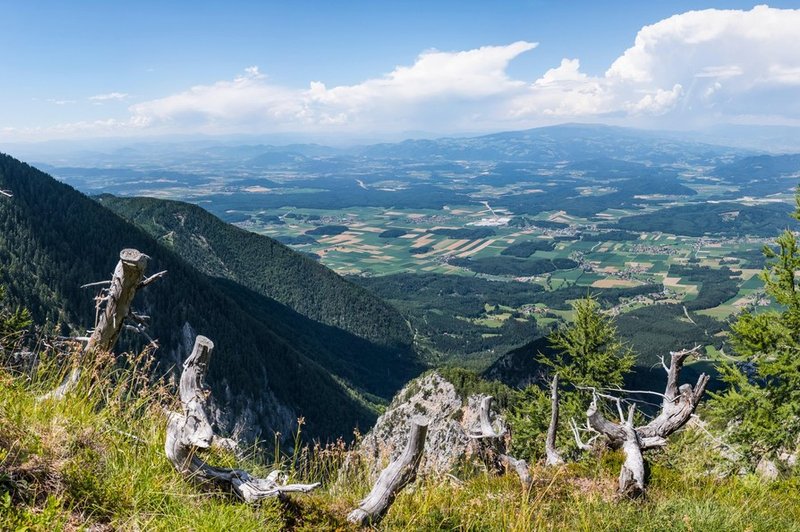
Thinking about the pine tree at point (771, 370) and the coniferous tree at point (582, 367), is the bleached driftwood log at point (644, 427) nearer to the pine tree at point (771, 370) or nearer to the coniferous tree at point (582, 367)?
the pine tree at point (771, 370)

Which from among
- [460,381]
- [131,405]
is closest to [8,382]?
[131,405]

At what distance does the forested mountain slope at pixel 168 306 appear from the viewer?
116188 millimetres

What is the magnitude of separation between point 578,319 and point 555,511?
23.6 metres

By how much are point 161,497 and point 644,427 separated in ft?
28.1

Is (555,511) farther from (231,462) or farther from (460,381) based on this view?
(460,381)

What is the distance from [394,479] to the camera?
209 inches

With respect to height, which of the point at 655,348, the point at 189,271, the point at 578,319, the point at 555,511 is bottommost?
the point at 655,348

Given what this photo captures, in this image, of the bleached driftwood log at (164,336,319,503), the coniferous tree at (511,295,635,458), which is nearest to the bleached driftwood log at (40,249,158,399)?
the bleached driftwood log at (164,336,319,503)

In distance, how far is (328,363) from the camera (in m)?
180

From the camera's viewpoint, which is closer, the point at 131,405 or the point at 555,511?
the point at 131,405

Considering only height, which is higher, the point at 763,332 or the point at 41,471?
the point at 41,471

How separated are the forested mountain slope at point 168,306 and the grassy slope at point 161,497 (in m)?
109

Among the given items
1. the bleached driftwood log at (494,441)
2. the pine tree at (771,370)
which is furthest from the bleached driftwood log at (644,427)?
the pine tree at (771,370)

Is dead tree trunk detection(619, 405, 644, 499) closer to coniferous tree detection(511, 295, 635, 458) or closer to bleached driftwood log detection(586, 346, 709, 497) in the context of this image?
bleached driftwood log detection(586, 346, 709, 497)
